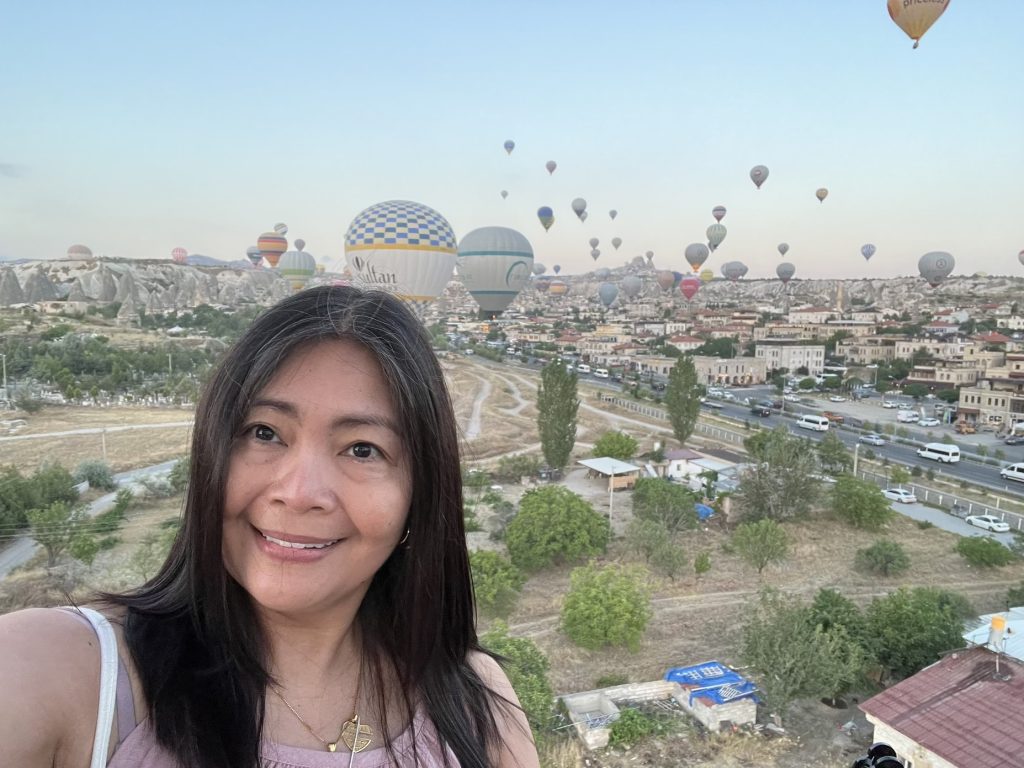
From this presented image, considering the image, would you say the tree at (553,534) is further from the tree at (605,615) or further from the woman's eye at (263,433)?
the woman's eye at (263,433)

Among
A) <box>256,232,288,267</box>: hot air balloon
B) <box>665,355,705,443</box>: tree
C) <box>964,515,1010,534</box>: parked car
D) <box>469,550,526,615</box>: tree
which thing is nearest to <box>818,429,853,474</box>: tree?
<box>964,515,1010,534</box>: parked car

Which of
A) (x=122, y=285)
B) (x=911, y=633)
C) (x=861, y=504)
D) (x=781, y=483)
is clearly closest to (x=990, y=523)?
(x=861, y=504)

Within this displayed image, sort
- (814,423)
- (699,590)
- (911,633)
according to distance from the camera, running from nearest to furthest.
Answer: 1. (911,633)
2. (699,590)
3. (814,423)

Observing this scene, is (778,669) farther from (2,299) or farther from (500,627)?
(2,299)

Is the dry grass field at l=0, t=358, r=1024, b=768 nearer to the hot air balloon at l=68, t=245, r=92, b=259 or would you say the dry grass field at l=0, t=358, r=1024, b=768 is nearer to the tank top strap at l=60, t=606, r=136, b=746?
the tank top strap at l=60, t=606, r=136, b=746

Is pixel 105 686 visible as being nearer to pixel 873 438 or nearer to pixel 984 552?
pixel 984 552

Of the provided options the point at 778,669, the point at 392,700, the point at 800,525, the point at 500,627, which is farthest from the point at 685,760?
the point at 800,525
